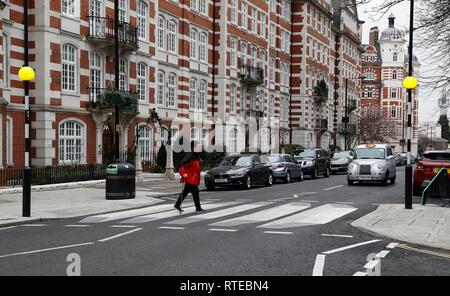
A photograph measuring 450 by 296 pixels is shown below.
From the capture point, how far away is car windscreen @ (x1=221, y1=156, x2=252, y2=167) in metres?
23.9

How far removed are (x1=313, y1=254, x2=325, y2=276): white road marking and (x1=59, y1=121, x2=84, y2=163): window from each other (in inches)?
741

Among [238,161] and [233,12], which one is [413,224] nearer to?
[238,161]

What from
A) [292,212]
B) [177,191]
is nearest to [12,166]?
[177,191]

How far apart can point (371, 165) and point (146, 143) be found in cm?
1375

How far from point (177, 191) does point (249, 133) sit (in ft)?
88.9

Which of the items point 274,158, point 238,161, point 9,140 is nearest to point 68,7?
point 9,140

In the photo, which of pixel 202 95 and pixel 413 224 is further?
pixel 202 95

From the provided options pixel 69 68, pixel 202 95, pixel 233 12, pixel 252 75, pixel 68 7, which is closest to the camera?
pixel 68 7

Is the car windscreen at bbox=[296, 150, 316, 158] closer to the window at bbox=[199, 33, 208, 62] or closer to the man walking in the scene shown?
the window at bbox=[199, 33, 208, 62]

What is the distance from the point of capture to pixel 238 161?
2422 centimetres

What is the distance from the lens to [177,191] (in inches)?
853

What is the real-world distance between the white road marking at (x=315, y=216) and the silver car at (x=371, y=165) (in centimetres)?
917

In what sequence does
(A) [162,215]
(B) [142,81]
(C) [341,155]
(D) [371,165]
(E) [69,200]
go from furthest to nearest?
(C) [341,155] → (B) [142,81] → (D) [371,165] → (E) [69,200] → (A) [162,215]
